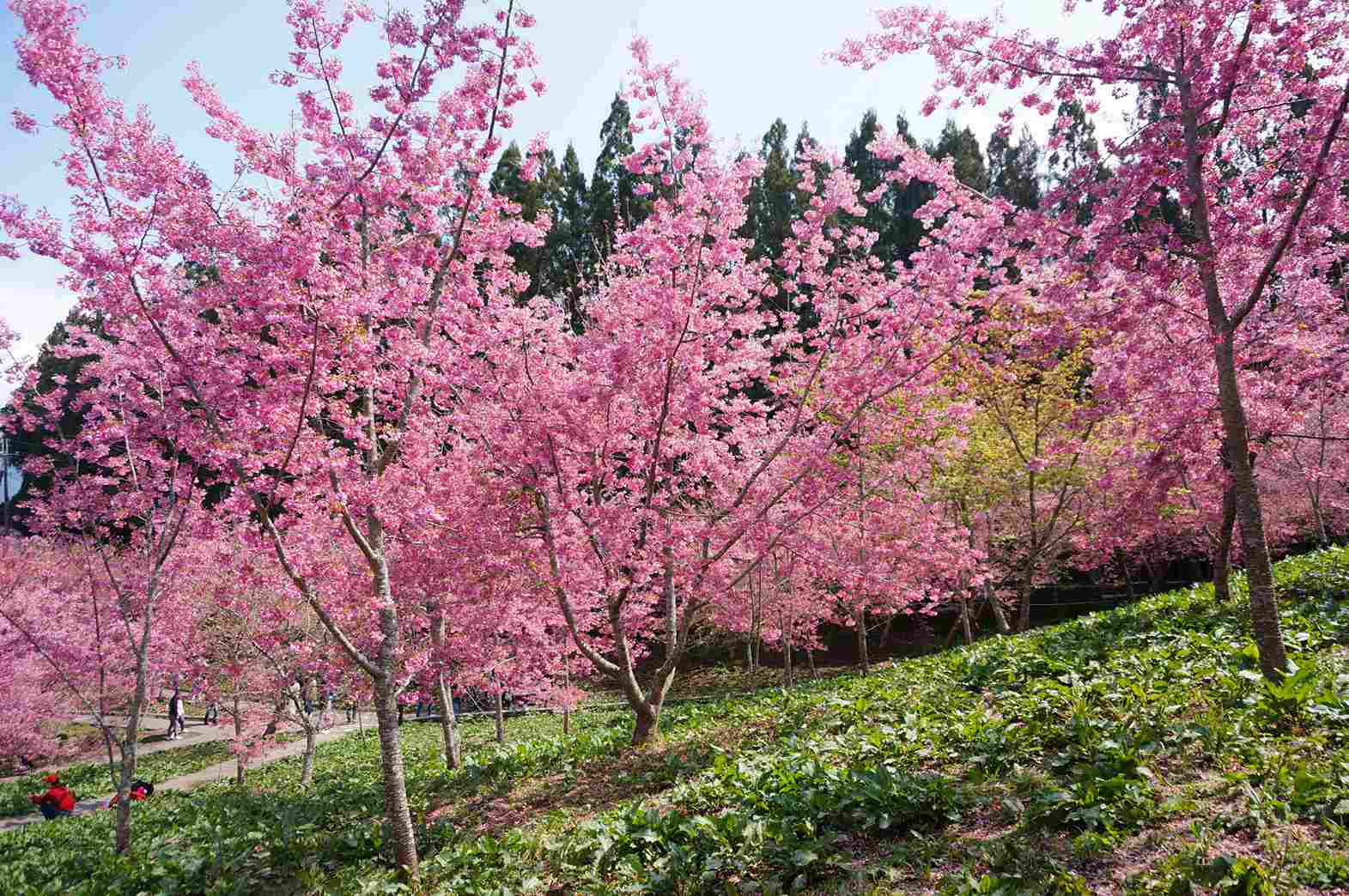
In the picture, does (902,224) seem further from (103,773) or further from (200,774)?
(103,773)

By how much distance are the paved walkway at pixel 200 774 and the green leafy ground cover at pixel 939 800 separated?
6900 mm

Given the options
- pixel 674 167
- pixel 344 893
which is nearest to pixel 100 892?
pixel 344 893

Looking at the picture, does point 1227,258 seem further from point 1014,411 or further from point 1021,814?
point 1014,411

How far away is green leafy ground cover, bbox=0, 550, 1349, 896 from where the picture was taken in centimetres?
373

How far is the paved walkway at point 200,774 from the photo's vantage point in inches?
601

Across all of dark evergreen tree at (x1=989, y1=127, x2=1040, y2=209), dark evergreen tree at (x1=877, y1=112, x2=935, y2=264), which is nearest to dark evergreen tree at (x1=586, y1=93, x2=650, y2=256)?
dark evergreen tree at (x1=877, y1=112, x2=935, y2=264)

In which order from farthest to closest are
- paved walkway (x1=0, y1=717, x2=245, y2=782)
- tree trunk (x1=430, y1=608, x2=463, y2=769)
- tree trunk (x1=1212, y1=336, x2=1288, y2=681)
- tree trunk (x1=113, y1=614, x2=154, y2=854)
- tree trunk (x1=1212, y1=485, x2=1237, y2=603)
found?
paved walkway (x1=0, y1=717, x2=245, y2=782) → tree trunk (x1=430, y1=608, x2=463, y2=769) → tree trunk (x1=1212, y1=485, x2=1237, y2=603) → tree trunk (x1=113, y1=614, x2=154, y2=854) → tree trunk (x1=1212, y1=336, x2=1288, y2=681)

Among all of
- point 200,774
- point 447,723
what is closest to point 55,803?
point 200,774

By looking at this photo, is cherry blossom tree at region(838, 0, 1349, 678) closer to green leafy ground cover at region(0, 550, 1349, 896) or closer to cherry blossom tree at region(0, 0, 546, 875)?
green leafy ground cover at region(0, 550, 1349, 896)

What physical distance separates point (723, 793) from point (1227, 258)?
649 cm

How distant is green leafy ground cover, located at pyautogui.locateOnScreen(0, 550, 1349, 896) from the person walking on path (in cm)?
1935

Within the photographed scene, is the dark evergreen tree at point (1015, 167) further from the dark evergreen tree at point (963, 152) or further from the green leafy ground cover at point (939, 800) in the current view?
the green leafy ground cover at point (939, 800)

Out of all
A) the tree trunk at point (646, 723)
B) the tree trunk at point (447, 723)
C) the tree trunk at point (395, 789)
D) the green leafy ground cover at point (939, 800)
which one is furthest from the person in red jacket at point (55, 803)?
the tree trunk at point (395, 789)

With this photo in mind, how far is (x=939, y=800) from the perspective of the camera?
4691 millimetres
